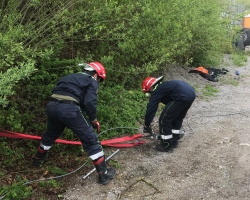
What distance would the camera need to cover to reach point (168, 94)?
555cm

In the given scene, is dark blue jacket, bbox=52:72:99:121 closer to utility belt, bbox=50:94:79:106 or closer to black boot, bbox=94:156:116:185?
utility belt, bbox=50:94:79:106

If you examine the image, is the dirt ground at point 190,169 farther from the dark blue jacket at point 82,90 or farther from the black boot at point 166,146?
the dark blue jacket at point 82,90

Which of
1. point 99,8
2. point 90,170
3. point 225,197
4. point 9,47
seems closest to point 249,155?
point 225,197

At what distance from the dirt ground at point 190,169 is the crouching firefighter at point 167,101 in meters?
0.28

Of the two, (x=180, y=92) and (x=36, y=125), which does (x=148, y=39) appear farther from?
(x=36, y=125)

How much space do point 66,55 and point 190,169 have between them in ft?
11.4

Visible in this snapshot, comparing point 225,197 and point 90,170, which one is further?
point 90,170

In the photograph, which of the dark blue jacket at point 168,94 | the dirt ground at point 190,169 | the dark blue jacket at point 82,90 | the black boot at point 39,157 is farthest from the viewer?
the dark blue jacket at point 168,94

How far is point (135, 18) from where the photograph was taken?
→ 5.71 m

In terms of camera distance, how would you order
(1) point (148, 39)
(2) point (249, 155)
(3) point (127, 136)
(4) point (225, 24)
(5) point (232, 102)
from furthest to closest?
(4) point (225, 24)
(5) point (232, 102)
(1) point (148, 39)
(3) point (127, 136)
(2) point (249, 155)

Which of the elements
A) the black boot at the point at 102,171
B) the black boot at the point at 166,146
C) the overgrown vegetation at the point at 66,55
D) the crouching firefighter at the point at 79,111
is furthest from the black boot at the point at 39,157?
the black boot at the point at 166,146

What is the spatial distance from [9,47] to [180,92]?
2872 mm

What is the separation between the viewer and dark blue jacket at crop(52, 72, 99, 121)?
436 centimetres

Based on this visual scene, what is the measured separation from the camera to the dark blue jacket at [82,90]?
4355 mm
